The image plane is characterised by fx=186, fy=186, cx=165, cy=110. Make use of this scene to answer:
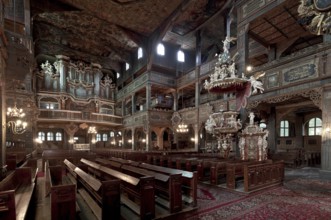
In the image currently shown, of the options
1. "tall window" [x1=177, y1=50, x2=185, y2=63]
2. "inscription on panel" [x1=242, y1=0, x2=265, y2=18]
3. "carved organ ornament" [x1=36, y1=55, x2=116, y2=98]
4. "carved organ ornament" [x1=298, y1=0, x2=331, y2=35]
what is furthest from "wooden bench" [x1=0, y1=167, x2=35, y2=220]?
"carved organ ornament" [x1=36, y1=55, x2=116, y2=98]

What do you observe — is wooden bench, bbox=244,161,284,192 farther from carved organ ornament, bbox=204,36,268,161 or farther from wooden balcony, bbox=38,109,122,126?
wooden balcony, bbox=38,109,122,126

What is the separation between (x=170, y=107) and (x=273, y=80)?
12640mm

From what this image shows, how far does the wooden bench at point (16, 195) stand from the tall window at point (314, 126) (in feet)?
60.3

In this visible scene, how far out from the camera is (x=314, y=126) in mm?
14992

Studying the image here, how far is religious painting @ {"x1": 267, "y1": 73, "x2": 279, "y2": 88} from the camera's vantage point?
29.1 feet

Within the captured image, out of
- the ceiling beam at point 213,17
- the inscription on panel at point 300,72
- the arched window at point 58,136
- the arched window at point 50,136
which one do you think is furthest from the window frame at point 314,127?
the arched window at point 50,136

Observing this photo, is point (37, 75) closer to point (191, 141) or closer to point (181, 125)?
point (181, 125)

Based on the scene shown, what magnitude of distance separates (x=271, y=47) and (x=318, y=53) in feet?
16.6

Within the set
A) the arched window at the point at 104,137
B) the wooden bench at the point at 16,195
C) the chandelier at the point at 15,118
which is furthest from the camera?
the arched window at the point at 104,137

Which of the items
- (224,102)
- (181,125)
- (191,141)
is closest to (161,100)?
(181,125)

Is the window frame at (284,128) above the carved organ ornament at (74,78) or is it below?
below

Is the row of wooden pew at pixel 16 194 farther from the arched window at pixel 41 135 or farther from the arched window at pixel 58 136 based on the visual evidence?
the arched window at pixel 58 136

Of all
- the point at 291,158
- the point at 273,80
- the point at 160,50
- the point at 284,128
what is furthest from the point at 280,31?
the point at 160,50

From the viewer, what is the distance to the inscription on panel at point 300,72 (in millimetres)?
7704
